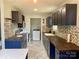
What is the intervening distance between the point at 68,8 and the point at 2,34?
2416mm

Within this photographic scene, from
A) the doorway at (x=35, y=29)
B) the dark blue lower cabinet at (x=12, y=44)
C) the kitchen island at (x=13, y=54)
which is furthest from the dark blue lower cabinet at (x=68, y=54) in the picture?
the doorway at (x=35, y=29)

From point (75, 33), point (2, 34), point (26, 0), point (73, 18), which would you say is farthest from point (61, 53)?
point (26, 0)

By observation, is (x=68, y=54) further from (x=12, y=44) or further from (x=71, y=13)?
(x=12, y=44)

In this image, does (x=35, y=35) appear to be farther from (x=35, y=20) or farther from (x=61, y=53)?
(x=61, y=53)

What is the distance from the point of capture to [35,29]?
434 inches

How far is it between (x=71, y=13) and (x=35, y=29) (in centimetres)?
772

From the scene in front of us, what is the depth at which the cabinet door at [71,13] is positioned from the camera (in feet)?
11.3

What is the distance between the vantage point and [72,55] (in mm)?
2709

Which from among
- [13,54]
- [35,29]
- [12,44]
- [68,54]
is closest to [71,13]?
[68,54]

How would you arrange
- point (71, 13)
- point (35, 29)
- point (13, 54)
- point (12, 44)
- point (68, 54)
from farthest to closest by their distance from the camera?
point (35, 29)
point (12, 44)
point (71, 13)
point (68, 54)
point (13, 54)

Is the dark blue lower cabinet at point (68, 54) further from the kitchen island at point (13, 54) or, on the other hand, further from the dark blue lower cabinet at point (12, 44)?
the dark blue lower cabinet at point (12, 44)

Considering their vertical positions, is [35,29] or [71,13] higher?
[71,13]

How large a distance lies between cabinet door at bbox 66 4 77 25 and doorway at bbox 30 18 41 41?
7.54m

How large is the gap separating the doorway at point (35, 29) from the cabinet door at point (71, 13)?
7.54m
